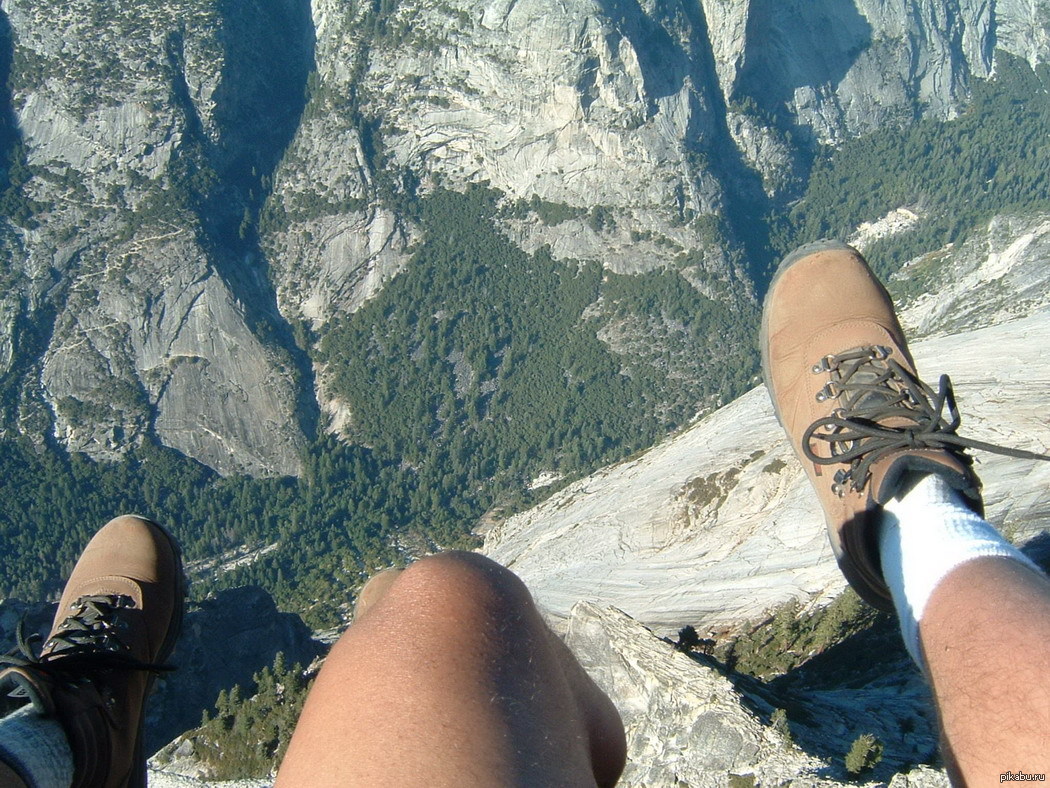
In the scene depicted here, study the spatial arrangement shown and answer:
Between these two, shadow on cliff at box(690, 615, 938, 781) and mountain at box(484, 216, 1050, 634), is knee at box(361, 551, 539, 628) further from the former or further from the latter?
mountain at box(484, 216, 1050, 634)

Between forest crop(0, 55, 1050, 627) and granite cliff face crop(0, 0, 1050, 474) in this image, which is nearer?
forest crop(0, 55, 1050, 627)

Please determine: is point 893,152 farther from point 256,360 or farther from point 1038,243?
point 256,360

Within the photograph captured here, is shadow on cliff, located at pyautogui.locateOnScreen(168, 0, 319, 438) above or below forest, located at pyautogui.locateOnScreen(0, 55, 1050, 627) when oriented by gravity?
above

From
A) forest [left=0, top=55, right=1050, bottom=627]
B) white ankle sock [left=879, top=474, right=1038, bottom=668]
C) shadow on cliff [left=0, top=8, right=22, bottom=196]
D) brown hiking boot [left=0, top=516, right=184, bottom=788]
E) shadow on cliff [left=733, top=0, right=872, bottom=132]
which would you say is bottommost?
forest [left=0, top=55, right=1050, bottom=627]

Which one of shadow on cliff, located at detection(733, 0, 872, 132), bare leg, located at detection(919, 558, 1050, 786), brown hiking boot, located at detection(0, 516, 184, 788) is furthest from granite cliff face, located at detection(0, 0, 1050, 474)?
bare leg, located at detection(919, 558, 1050, 786)

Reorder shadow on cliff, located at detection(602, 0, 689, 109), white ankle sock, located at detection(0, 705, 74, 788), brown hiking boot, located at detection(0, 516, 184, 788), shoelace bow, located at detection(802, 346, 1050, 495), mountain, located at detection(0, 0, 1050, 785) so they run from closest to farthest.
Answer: white ankle sock, located at detection(0, 705, 74, 788), brown hiking boot, located at detection(0, 516, 184, 788), shoelace bow, located at detection(802, 346, 1050, 495), mountain, located at detection(0, 0, 1050, 785), shadow on cliff, located at detection(602, 0, 689, 109)

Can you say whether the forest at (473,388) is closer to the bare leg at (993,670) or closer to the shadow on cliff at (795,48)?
the shadow on cliff at (795,48)

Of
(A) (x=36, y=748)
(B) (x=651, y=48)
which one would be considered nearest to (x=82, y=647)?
(A) (x=36, y=748)

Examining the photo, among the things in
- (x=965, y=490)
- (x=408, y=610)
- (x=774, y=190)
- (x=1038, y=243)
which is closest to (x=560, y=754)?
(x=408, y=610)
